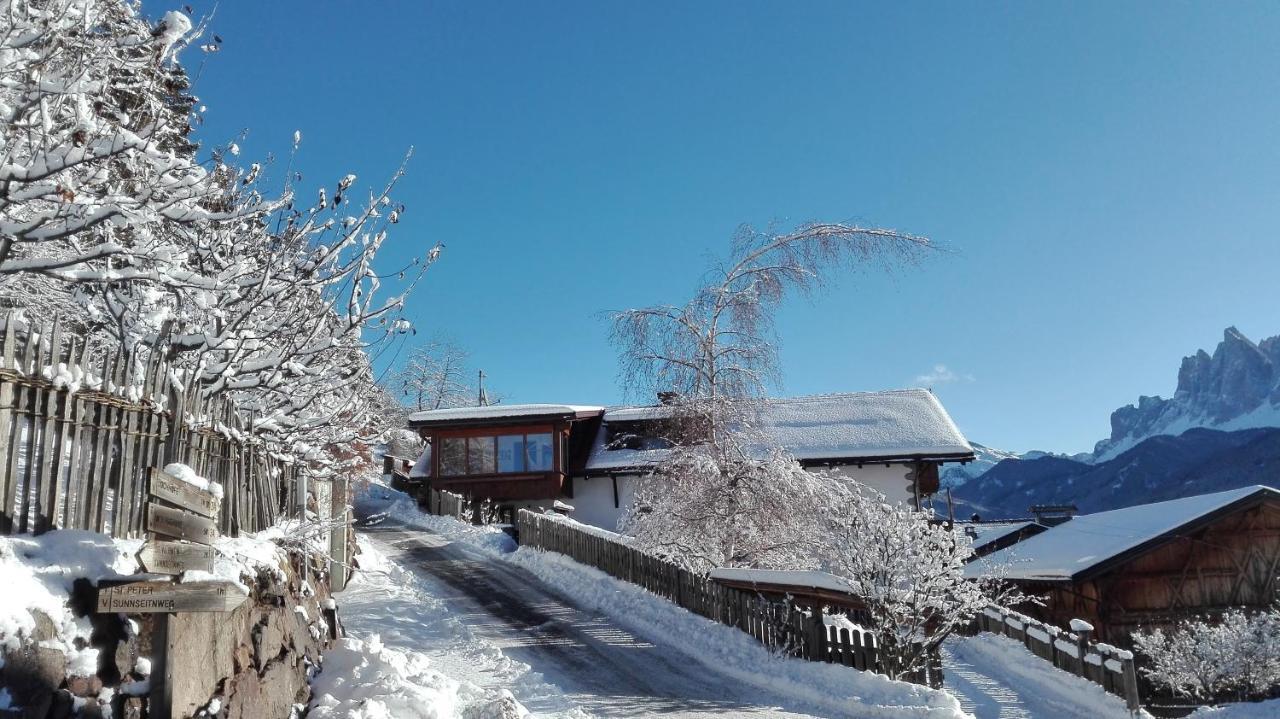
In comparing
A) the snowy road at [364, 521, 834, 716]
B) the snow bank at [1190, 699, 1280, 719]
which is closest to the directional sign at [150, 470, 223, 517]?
the snowy road at [364, 521, 834, 716]

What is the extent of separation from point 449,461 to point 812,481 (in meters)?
19.4

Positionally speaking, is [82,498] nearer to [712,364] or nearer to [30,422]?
[30,422]

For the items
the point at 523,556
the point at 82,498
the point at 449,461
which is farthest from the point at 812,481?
the point at 449,461

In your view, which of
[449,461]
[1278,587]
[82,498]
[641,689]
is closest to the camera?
[82,498]

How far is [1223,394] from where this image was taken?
562ft

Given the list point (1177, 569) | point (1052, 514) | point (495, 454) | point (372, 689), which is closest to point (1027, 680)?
point (1177, 569)

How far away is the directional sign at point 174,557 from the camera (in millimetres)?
4090

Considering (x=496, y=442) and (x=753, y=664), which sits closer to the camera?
(x=753, y=664)

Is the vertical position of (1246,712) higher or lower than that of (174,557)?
lower

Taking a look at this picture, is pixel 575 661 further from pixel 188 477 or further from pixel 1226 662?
pixel 1226 662

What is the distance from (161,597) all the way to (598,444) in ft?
88.5

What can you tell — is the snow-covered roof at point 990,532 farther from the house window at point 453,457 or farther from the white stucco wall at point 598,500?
the house window at point 453,457

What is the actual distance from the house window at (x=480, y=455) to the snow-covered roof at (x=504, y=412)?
0.98 metres

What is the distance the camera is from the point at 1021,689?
42.8 feet
